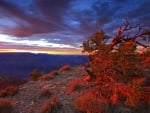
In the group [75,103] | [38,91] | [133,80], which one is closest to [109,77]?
[133,80]

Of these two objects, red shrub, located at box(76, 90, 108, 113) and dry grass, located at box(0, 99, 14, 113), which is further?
dry grass, located at box(0, 99, 14, 113)

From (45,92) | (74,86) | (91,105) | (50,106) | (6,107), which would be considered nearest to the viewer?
(91,105)

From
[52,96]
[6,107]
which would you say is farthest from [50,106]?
[6,107]

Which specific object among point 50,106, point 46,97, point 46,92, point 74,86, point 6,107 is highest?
point 74,86

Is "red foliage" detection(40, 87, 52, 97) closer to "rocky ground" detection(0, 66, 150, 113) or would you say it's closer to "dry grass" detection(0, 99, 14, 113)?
"rocky ground" detection(0, 66, 150, 113)

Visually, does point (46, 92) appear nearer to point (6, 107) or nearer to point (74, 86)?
point (74, 86)

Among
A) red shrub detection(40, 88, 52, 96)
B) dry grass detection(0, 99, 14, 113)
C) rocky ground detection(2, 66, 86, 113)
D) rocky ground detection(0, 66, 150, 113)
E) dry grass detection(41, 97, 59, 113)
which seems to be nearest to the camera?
dry grass detection(41, 97, 59, 113)

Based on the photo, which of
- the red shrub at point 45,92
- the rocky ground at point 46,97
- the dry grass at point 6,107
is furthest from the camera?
the red shrub at point 45,92

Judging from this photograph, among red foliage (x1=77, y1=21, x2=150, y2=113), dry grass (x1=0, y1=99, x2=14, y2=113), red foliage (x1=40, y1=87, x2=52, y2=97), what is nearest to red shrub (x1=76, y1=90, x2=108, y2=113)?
red foliage (x1=77, y1=21, x2=150, y2=113)

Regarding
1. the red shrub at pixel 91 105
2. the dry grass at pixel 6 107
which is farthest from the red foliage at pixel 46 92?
the red shrub at pixel 91 105

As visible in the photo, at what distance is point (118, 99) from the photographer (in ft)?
67.4

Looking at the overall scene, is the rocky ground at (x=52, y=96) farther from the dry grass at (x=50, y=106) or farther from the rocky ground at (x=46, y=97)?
the dry grass at (x=50, y=106)

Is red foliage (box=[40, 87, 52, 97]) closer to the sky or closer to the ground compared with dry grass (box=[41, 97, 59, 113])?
closer to the sky

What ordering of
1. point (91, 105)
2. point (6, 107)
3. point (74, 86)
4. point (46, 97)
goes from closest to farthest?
point (91, 105)
point (6, 107)
point (46, 97)
point (74, 86)
